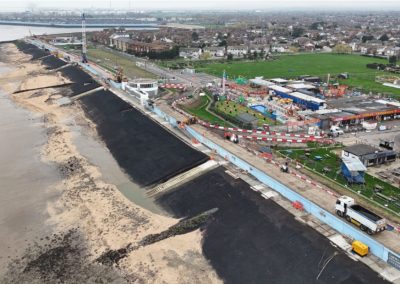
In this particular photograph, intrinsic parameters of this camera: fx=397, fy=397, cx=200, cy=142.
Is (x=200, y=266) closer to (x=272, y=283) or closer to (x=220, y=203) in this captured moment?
(x=272, y=283)

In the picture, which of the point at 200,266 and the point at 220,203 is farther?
the point at 220,203

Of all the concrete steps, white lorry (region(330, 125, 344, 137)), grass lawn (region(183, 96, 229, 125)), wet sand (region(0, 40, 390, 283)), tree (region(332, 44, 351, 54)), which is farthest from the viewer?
tree (region(332, 44, 351, 54))

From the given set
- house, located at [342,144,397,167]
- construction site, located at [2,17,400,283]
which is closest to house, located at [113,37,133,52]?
construction site, located at [2,17,400,283]

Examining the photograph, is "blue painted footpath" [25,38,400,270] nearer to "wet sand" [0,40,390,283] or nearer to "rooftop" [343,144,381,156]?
"wet sand" [0,40,390,283]

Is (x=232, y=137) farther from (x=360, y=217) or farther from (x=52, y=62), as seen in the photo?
(x=52, y=62)

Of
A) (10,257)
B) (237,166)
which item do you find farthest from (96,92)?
(10,257)

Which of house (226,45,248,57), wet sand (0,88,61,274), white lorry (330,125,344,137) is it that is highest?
house (226,45,248,57)
